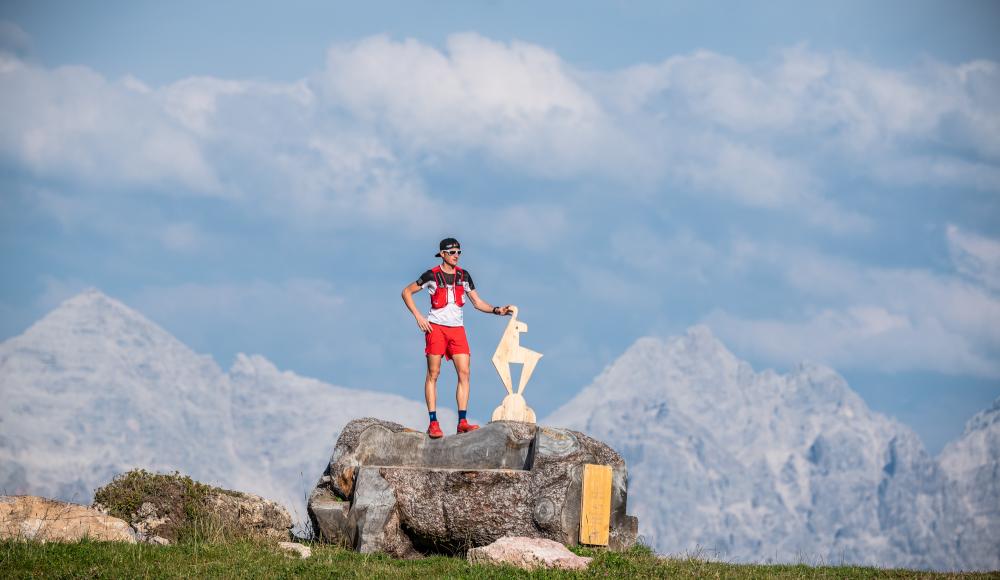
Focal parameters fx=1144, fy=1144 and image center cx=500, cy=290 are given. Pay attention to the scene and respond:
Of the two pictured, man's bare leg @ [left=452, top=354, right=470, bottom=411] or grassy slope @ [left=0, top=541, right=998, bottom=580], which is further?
man's bare leg @ [left=452, top=354, right=470, bottom=411]

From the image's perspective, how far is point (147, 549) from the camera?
60.7 feet

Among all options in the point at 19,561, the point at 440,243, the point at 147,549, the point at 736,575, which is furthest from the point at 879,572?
the point at 19,561

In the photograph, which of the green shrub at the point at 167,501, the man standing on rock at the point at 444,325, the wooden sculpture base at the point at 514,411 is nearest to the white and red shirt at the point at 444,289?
the man standing on rock at the point at 444,325

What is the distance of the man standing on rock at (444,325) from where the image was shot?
21.3 meters

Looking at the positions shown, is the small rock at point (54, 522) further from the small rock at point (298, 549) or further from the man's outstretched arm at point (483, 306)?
the man's outstretched arm at point (483, 306)

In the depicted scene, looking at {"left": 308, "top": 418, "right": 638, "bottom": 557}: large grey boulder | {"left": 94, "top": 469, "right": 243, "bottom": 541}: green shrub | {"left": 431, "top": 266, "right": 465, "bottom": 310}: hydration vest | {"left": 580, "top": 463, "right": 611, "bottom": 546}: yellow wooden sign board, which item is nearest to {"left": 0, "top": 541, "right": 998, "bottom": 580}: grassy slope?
{"left": 580, "top": 463, "right": 611, "bottom": 546}: yellow wooden sign board

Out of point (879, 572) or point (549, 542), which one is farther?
point (879, 572)

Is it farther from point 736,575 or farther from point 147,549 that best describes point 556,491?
point 147,549

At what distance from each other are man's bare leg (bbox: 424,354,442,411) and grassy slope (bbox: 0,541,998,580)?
10.6 ft

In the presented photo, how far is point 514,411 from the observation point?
70.8ft

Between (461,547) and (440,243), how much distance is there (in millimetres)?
5681

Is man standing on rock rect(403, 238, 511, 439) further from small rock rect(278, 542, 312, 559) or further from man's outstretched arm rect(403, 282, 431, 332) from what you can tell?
small rock rect(278, 542, 312, 559)

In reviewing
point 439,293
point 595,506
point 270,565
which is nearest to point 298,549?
point 270,565

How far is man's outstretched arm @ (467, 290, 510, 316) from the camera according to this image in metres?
21.8
